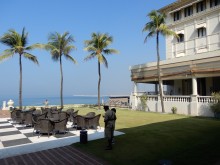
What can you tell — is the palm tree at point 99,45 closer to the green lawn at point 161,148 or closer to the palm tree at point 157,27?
the palm tree at point 157,27

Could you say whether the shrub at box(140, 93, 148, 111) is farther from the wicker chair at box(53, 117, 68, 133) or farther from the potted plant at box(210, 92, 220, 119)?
the wicker chair at box(53, 117, 68, 133)

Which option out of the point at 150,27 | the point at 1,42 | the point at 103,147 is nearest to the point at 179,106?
the point at 150,27

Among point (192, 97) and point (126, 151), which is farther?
point (192, 97)

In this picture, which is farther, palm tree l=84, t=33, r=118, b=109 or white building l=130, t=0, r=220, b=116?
palm tree l=84, t=33, r=118, b=109

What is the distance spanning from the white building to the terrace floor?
11808 mm

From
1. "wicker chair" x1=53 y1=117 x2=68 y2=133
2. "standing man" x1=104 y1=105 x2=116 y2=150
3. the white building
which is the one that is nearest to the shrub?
the white building

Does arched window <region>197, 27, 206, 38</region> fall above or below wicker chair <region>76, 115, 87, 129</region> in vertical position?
above

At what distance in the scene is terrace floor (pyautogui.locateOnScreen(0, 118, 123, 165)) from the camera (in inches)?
A: 284

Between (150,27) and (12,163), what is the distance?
63.0 ft

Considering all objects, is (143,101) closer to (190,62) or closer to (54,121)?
(190,62)

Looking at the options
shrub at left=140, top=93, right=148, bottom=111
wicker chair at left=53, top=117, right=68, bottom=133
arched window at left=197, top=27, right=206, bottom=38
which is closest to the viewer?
wicker chair at left=53, top=117, right=68, bottom=133

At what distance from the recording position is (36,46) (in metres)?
24.0

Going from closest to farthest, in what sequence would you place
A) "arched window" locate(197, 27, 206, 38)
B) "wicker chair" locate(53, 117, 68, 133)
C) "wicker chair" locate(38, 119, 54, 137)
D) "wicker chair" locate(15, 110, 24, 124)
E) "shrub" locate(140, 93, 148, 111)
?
"wicker chair" locate(38, 119, 54, 137) → "wicker chair" locate(53, 117, 68, 133) → "wicker chair" locate(15, 110, 24, 124) → "shrub" locate(140, 93, 148, 111) → "arched window" locate(197, 27, 206, 38)

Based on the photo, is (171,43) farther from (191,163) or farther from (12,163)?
A: (12,163)
